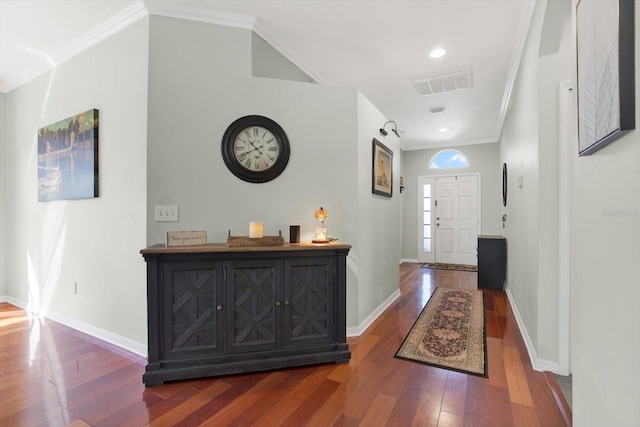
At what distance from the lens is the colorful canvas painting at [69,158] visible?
8.98 ft

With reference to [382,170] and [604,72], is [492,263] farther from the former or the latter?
[604,72]

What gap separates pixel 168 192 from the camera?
7.83 ft

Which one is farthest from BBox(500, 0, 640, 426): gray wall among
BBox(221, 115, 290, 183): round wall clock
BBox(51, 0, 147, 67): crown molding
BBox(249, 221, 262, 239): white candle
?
BBox(51, 0, 147, 67): crown molding

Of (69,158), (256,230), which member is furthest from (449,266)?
(69,158)

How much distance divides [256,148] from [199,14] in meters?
1.17

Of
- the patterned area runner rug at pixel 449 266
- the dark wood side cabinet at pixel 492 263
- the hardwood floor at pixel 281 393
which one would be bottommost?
the hardwood floor at pixel 281 393

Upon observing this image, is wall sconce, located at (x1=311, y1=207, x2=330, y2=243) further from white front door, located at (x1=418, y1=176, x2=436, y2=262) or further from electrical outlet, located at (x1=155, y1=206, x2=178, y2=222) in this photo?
white front door, located at (x1=418, y1=176, x2=436, y2=262)

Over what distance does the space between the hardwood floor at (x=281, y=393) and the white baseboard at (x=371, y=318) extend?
0.19 m

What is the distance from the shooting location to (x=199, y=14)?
2.45 m

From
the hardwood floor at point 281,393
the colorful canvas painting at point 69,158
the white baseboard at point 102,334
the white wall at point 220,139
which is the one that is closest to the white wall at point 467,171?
the hardwood floor at point 281,393

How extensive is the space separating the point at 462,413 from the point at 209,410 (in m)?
1.46

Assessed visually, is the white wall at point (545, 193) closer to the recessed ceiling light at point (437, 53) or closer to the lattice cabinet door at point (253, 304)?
the recessed ceiling light at point (437, 53)

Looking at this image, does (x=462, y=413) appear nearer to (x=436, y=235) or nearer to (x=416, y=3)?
(x=416, y=3)

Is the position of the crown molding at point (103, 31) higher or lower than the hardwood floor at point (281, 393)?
higher
